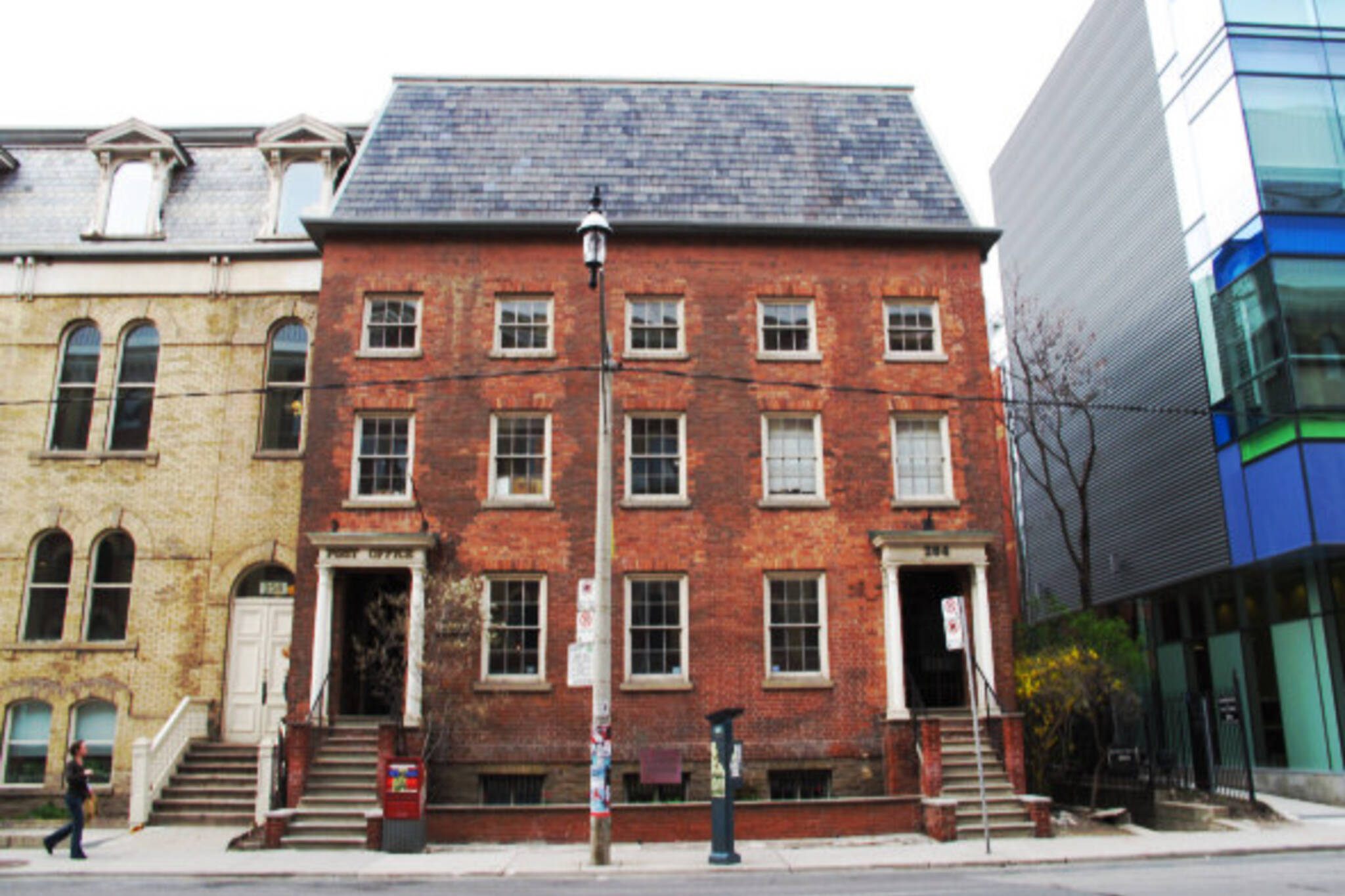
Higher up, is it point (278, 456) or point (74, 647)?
point (278, 456)

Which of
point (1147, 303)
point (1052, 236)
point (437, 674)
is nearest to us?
point (437, 674)

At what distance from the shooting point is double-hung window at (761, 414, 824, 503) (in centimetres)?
2053

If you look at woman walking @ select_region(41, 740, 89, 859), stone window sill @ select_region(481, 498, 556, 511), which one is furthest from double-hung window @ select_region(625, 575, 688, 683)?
woman walking @ select_region(41, 740, 89, 859)

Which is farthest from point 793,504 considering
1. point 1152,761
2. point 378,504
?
point 378,504

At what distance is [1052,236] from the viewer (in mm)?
32688

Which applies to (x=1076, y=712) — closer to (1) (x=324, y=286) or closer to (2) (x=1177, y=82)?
(2) (x=1177, y=82)

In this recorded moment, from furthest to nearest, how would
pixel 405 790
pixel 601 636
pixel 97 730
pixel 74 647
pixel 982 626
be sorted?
1. pixel 74 647
2. pixel 97 730
3. pixel 982 626
4. pixel 405 790
5. pixel 601 636

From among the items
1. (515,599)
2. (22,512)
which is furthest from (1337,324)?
(22,512)

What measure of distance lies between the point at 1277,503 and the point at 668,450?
38.4 feet

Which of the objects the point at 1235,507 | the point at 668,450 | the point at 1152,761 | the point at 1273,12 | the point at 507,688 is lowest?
the point at 1152,761

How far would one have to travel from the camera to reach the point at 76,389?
73.1 ft

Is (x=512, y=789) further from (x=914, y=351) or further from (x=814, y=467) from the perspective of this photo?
(x=914, y=351)

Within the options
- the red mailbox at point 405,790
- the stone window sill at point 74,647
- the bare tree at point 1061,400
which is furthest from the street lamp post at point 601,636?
the bare tree at point 1061,400

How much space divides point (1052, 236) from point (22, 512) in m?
28.1
